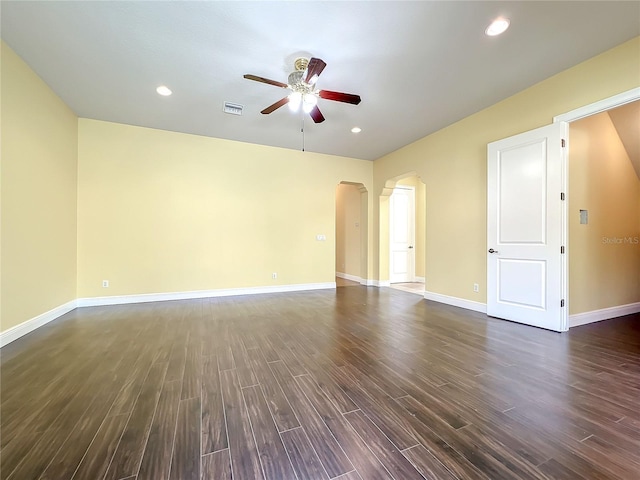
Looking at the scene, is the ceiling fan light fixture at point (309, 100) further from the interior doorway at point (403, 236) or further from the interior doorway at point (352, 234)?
the interior doorway at point (403, 236)

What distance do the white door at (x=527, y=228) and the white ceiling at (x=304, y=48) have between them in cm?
82

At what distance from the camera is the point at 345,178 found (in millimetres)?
6418

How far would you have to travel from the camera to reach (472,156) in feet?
13.8

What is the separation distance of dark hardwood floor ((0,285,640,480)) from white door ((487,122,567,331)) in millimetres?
383

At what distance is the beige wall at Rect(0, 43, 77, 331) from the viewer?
2.76 meters

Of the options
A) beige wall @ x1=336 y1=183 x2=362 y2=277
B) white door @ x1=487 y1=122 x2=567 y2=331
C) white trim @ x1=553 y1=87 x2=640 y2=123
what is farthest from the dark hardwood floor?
beige wall @ x1=336 y1=183 x2=362 y2=277

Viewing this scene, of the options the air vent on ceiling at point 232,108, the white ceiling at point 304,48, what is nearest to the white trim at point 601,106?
the white ceiling at point 304,48

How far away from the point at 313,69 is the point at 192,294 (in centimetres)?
433

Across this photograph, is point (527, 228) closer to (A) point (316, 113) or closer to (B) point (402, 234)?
(A) point (316, 113)

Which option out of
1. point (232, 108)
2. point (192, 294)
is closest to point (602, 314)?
point (232, 108)

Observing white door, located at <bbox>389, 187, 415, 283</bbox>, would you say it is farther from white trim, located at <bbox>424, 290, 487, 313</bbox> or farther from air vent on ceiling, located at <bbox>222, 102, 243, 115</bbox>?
air vent on ceiling, located at <bbox>222, 102, 243, 115</bbox>

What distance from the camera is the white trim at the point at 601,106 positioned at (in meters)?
2.60

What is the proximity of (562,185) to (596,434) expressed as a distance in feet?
9.05

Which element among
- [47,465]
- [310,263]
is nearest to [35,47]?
[47,465]
